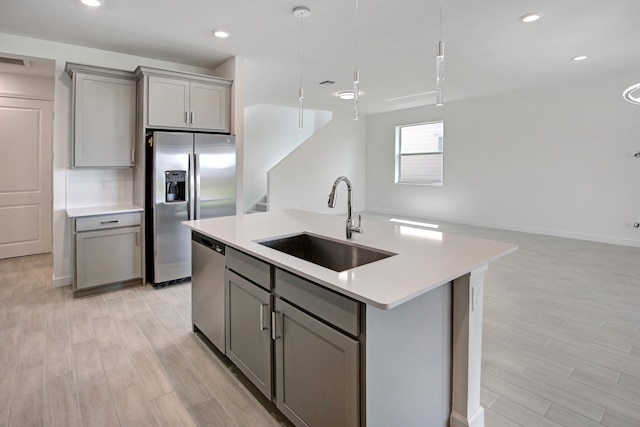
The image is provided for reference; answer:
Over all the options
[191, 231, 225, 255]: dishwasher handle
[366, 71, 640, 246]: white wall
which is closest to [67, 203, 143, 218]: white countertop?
[191, 231, 225, 255]: dishwasher handle

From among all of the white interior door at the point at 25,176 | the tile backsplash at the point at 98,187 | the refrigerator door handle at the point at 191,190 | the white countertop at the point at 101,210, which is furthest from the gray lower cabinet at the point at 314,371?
the white interior door at the point at 25,176

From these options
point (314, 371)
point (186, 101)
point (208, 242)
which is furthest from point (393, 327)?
point (186, 101)

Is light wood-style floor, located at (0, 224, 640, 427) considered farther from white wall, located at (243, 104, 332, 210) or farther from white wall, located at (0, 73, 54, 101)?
white wall, located at (243, 104, 332, 210)

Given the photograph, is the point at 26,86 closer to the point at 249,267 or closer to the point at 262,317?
the point at 249,267

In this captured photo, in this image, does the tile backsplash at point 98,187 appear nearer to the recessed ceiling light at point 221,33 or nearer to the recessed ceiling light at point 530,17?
the recessed ceiling light at point 221,33

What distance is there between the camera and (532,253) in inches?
199

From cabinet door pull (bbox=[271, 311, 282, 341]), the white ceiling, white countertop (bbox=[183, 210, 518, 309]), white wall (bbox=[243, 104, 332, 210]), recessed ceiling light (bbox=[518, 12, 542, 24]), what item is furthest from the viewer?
white wall (bbox=[243, 104, 332, 210])

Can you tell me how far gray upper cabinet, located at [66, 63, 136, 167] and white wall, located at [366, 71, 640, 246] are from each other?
20.2 feet

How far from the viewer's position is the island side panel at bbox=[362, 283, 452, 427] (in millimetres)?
1308

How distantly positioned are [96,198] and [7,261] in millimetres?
1946

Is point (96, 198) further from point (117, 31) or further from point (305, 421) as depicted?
point (305, 421)

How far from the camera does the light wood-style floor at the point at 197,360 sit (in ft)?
6.14

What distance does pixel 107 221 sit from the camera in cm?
353

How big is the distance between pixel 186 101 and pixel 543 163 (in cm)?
587
